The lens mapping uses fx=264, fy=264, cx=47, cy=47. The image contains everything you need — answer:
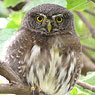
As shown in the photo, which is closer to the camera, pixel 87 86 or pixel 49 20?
pixel 49 20

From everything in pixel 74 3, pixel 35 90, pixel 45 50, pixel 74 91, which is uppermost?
pixel 74 3

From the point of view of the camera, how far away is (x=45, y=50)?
2031 mm

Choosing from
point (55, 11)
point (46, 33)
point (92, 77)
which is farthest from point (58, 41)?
point (92, 77)

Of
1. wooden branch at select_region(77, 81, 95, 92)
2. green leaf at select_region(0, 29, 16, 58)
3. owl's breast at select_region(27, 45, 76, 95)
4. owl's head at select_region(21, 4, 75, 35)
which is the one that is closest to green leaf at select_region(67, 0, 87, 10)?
owl's head at select_region(21, 4, 75, 35)

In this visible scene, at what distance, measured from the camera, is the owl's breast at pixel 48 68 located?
2.03m

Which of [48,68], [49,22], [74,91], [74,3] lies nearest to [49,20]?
[49,22]

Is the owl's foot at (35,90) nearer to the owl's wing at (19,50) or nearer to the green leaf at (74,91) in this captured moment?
the owl's wing at (19,50)

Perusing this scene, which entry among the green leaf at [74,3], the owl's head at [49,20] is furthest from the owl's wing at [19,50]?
the green leaf at [74,3]

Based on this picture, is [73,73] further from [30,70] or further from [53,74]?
[30,70]

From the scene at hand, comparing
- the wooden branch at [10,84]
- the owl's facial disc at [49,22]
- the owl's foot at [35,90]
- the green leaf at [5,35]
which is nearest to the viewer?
the wooden branch at [10,84]

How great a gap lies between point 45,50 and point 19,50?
0.66ft

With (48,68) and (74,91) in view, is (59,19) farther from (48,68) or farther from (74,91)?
(74,91)

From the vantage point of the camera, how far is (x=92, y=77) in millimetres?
2379

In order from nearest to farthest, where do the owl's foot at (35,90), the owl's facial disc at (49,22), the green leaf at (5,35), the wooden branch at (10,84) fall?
the wooden branch at (10,84)
the owl's foot at (35,90)
the owl's facial disc at (49,22)
the green leaf at (5,35)
